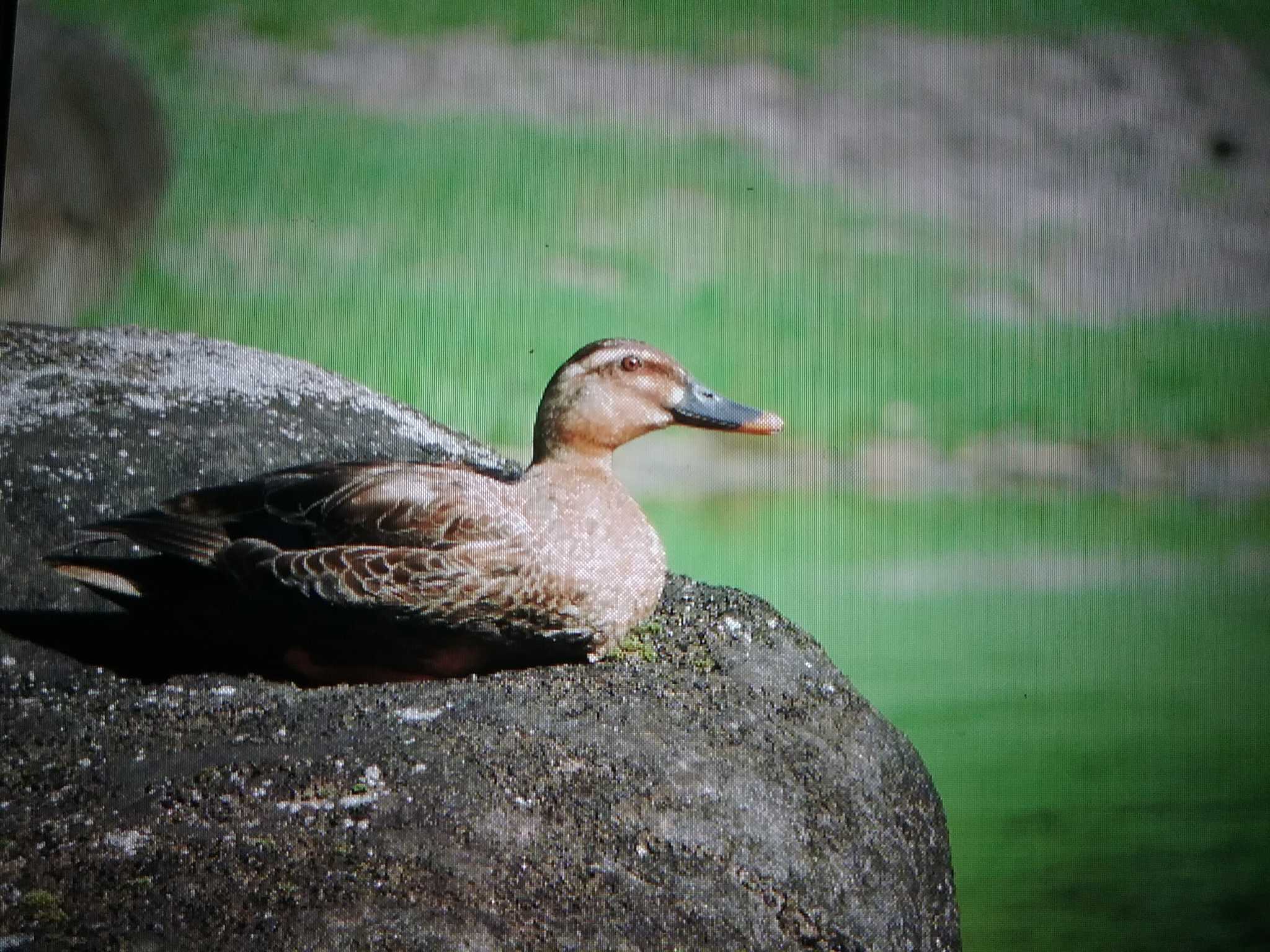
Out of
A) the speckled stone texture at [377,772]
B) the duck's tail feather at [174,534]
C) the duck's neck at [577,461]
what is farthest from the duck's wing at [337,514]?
the speckled stone texture at [377,772]

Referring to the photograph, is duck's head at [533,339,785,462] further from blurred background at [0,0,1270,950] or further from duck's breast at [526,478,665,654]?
Answer: blurred background at [0,0,1270,950]

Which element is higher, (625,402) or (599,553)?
(625,402)

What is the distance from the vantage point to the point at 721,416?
2.35 metres

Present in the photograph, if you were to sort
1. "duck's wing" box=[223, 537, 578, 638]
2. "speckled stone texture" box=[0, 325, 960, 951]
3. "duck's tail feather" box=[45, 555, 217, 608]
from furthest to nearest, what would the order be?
1. "duck's tail feather" box=[45, 555, 217, 608]
2. "duck's wing" box=[223, 537, 578, 638]
3. "speckled stone texture" box=[0, 325, 960, 951]

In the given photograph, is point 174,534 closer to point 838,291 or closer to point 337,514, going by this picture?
point 337,514

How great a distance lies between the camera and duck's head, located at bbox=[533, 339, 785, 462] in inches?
92.3

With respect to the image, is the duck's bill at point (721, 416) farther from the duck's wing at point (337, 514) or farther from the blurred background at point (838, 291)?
the duck's wing at point (337, 514)

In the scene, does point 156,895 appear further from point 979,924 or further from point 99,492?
point 979,924

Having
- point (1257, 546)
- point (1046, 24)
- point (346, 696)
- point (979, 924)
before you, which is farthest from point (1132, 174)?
point (346, 696)

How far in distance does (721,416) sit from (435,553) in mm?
619

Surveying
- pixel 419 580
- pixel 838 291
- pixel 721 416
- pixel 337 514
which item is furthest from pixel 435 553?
pixel 838 291

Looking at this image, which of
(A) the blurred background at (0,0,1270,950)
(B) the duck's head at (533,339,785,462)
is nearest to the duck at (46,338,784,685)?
(B) the duck's head at (533,339,785,462)

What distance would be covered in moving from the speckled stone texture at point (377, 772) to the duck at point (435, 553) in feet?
0.30

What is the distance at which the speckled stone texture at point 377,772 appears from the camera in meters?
1.73
